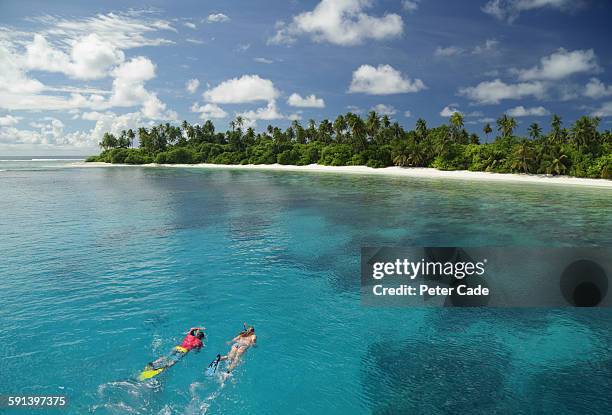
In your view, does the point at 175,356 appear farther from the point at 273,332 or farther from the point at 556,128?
the point at 556,128

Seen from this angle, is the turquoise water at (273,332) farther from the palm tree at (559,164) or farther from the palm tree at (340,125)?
the palm tree at (340,125)

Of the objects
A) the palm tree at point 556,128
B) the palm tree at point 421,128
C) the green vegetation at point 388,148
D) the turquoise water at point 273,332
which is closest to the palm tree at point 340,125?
the green vegetation at point 388,148

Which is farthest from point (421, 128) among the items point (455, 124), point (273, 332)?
point (273, 332)

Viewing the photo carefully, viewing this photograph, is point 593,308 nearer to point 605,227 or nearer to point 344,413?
point 344,413

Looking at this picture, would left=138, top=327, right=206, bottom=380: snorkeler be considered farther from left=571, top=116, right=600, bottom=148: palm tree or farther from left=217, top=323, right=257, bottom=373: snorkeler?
left=571, top=116, right=600, bottom=148: palm tree

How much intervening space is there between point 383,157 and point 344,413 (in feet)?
379

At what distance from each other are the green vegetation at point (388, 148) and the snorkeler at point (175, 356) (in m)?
A: 90.2

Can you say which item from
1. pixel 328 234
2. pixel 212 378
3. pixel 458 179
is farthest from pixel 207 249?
pixel 458 179

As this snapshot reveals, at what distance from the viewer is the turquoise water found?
11.7 metres

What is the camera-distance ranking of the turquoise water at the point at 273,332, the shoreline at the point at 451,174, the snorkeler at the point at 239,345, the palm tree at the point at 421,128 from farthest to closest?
the palm tree at the point at 421,128
the shoreline at the point at 451,174
the snorkeler at the point at 239,345
the turquoise water at the point at 273,332

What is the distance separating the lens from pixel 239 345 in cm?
1434

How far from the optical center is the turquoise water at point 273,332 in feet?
38.3

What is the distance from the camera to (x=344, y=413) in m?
11.2

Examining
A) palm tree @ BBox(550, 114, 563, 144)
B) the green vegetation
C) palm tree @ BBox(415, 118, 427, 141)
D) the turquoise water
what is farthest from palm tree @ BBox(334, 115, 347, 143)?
the turquoise water
